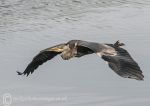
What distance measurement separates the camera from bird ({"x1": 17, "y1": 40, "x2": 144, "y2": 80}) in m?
9.34

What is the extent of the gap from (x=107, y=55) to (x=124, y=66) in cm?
51

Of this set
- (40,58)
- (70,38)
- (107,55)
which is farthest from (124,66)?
(70,38)

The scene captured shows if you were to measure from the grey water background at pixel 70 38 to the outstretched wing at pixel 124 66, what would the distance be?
268 cm

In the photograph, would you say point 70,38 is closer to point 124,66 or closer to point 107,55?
point 107,55

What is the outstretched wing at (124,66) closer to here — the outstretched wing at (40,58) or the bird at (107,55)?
the bird at (107,55)

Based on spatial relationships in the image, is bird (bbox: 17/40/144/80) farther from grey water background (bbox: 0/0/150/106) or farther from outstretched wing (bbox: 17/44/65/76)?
grey water background (bbox: 0/0/150/106)

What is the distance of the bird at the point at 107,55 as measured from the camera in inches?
368

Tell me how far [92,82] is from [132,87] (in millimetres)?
763

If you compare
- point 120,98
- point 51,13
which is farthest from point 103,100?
point 51,13

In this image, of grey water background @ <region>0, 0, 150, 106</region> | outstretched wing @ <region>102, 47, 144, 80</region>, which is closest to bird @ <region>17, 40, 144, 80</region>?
outstretched wing @ <region>102, 47, 144, 80</region>

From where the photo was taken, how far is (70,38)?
52.0ft

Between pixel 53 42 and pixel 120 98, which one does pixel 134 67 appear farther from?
pixel 53 42

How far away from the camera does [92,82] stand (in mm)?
13453

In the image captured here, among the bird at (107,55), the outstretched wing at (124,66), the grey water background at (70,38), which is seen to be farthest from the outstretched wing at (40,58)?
the outstretched wing at (124,66)
